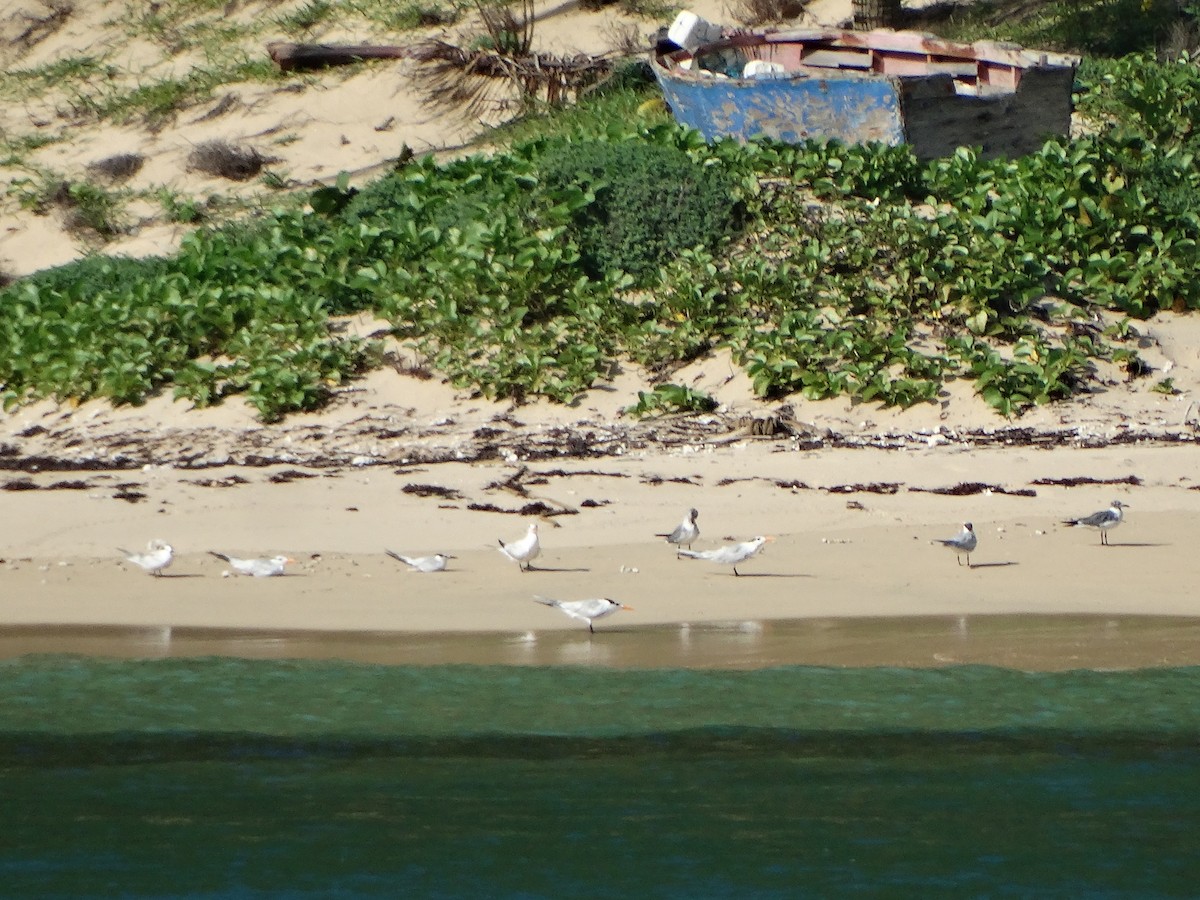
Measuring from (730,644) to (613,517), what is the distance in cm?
188

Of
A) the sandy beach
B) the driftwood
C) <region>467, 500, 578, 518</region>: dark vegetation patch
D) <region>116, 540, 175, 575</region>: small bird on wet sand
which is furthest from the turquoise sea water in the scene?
the driftwood

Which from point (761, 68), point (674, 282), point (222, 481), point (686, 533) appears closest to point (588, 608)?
point (686, 533)

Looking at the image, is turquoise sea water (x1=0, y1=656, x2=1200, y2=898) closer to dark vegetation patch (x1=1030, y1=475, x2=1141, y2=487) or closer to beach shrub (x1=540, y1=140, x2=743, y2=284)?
dark vegetation patch (x1=1030, y1=475, x2=1141, y2=487)

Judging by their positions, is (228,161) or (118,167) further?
(118,167)

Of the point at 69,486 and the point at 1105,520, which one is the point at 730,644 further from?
the point at 69,486

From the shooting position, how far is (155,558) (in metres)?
8.02

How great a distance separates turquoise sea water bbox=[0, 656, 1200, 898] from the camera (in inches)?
224

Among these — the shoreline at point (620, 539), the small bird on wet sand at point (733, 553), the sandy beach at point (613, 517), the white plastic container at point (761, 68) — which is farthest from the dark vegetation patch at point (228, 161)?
the small bird on wet sand at point (733, 553)

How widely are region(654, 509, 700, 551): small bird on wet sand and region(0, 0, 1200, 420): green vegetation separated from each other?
2.87 meters

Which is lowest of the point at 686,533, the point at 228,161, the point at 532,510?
the point at 686,533

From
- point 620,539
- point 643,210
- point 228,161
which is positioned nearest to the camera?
point 620,539

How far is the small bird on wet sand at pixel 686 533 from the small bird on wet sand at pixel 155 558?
2456 millimetres

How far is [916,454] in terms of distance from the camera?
10.0m

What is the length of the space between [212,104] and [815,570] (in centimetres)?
1293
